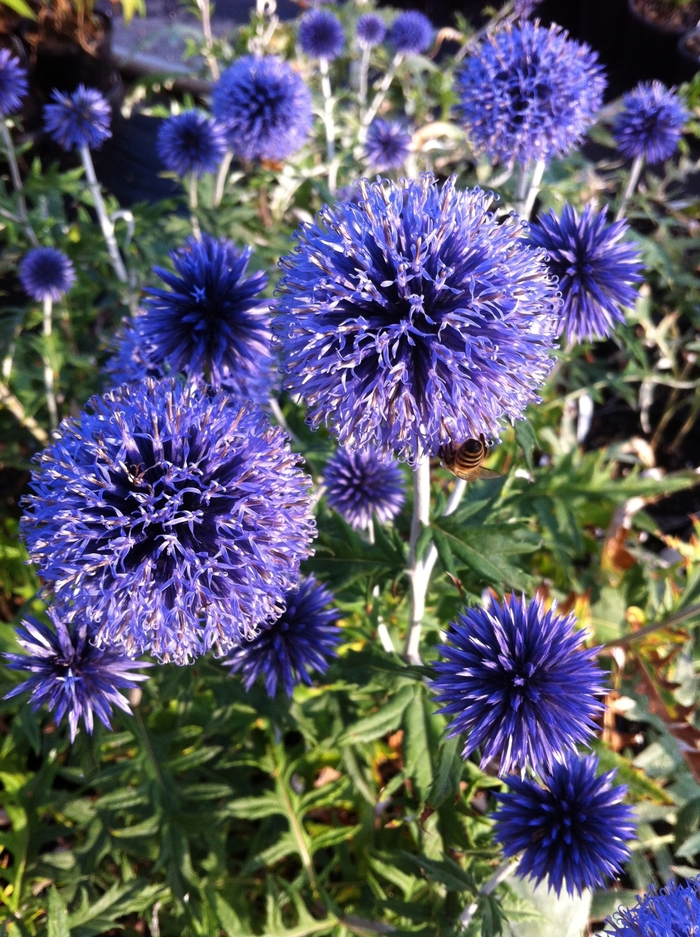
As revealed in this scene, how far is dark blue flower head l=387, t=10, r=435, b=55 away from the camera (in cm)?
374

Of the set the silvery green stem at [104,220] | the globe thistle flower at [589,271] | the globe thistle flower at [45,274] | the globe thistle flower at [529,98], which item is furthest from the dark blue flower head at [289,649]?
the silvery green stem at [104,220]

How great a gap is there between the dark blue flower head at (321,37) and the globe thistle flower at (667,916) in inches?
135

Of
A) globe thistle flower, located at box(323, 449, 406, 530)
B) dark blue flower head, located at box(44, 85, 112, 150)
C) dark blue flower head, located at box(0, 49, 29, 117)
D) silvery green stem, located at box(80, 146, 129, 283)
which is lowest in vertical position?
globe thistle flower, located at box(323, 449, 406, 530)

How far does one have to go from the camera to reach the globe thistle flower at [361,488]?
1.79 m

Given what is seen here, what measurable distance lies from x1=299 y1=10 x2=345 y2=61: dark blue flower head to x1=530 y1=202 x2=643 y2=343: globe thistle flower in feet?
7.41

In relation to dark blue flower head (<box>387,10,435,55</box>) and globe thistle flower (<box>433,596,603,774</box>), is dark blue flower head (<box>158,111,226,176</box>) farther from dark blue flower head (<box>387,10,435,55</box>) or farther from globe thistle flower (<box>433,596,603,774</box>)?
globe thistle flower (<box>433,596,603,774</box>)

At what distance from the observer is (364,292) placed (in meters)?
1.03

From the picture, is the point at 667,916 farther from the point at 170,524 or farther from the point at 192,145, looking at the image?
the point at 192,145

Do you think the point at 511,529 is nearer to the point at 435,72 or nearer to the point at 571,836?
the point at 571,836

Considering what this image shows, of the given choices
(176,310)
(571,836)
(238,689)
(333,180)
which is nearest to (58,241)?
(333,180)

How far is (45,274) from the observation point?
2.49 meters

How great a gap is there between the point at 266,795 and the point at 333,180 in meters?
2.47

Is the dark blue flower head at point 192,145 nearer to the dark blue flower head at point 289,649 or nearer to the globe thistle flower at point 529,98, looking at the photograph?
the globe thistle flower at point 529,98

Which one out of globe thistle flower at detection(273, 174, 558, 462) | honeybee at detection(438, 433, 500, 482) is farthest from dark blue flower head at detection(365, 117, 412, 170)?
honeybee at detection(438, 433, 500, 482)
